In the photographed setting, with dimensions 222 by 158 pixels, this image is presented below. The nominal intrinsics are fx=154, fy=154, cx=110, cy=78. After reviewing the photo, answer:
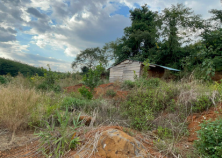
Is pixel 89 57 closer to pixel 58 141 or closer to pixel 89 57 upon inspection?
pixel 89 57

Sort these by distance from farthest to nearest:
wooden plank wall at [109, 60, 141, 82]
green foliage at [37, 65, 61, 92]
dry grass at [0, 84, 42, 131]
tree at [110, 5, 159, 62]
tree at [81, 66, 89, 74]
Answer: tree at [81, 66, 89, 74], tree at [110, 5, 159, 62], wooden plank wall at [109, 60, 141, 82], green foliage at [37, 65, 61, 92], dry grass at [0, 84, 42, 131]

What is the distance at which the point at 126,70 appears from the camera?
48.6 ft

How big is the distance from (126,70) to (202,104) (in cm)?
1071

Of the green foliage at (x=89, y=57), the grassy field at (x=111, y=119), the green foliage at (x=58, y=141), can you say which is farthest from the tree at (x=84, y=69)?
the green foliage at (x=58, y=141)

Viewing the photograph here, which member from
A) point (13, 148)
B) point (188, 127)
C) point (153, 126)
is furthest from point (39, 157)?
point (188, 127)

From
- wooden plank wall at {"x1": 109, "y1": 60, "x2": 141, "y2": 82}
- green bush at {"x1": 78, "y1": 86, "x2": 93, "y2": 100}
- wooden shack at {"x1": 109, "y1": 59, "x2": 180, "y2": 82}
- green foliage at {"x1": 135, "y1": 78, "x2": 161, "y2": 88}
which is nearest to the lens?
green bush at {"x1": 78, "y1": 86, "x2": 93, "y2": 100}

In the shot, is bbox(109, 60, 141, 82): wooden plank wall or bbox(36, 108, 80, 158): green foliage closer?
bbox(36, 108, 80, 158): green foliage

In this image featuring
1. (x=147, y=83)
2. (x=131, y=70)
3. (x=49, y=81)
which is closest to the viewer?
(x=147, y=83)

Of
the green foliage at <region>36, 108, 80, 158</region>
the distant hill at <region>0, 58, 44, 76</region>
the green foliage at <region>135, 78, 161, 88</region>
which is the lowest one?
the green foliage at <region>36, 108, 80, 158</region>

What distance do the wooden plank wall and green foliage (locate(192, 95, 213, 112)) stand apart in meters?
8.94

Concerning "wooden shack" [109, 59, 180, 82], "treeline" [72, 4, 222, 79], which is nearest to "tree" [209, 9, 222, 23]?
"treeline" [72, 4, 222, 79]

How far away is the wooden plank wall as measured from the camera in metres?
13.7

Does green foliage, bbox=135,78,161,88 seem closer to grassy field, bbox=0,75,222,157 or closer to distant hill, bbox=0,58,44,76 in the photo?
grassy field, bbox=0,75,222,157

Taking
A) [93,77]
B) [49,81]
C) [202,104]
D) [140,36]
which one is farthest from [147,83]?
[140,36]
